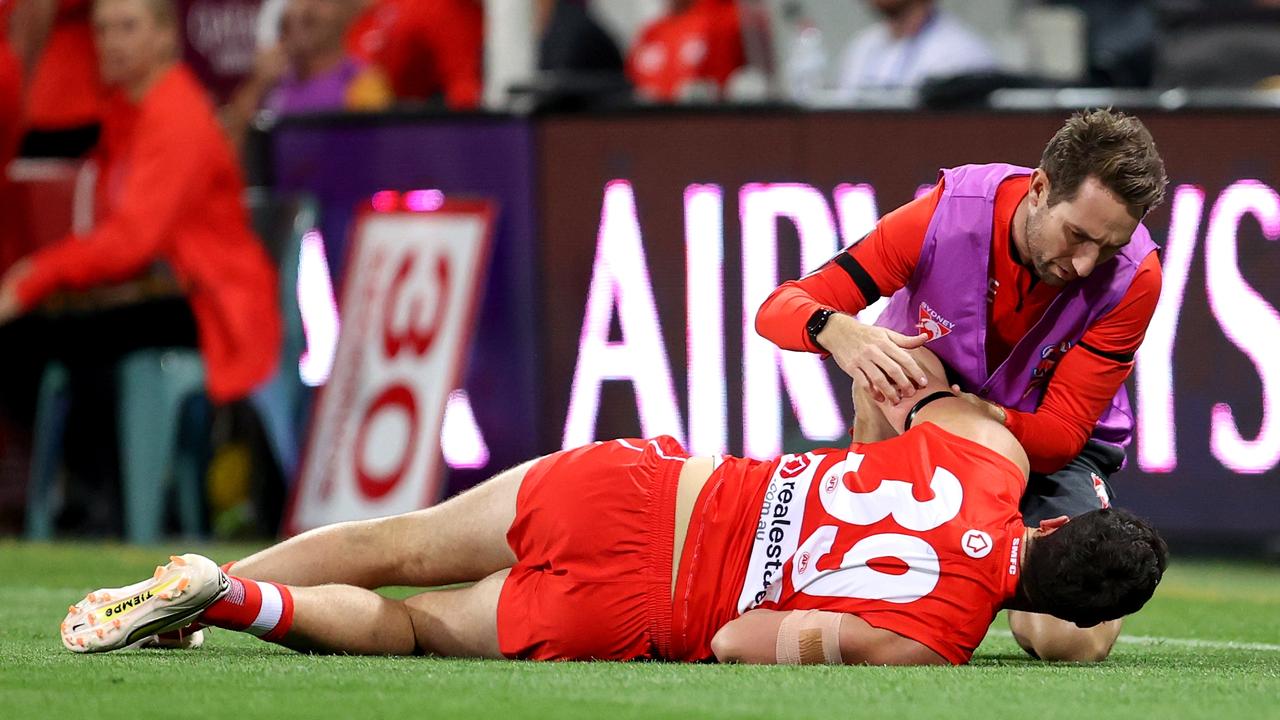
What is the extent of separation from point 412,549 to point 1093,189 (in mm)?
1900

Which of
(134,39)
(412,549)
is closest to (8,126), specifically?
(134,39)

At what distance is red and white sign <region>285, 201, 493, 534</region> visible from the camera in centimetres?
938

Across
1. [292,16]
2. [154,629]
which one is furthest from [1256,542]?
[292,16]

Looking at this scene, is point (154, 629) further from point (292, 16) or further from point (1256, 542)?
point (292, 16)

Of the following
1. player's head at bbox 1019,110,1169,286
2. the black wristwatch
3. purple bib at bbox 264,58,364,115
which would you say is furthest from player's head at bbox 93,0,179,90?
player's head at bbox 1019,110,1169,286

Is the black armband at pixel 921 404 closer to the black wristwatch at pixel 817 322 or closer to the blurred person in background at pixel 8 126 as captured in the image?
the black wristwatch at pixel 817 322

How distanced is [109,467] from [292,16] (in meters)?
3.00

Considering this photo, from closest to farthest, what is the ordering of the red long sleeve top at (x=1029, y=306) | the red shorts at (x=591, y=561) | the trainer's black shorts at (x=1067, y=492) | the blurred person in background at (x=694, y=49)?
the red shorts at (x=591, y=561) → the red long sleeve top at (x=1029, y=306) → the trainer's black shorts at (x=1067, y=492) → the blurred person in background at (x=694, y=49)

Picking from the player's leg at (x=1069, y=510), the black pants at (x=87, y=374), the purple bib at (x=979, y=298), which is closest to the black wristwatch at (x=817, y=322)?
the purple bib at (x=979, y=298)

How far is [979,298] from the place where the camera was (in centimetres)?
563

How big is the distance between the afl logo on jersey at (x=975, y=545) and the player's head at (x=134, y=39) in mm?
6144

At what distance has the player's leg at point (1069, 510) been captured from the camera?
5637 millimetres

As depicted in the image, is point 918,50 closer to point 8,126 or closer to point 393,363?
point 393,363

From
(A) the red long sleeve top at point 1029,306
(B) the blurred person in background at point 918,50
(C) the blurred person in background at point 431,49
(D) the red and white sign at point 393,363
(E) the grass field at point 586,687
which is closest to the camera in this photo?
(E) the grass field at point 586,687
